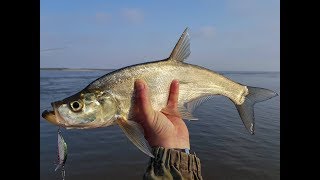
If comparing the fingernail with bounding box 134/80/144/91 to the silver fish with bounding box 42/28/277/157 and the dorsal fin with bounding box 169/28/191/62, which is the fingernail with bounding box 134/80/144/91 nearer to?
the silver fish with bounding box 42/28/277/157

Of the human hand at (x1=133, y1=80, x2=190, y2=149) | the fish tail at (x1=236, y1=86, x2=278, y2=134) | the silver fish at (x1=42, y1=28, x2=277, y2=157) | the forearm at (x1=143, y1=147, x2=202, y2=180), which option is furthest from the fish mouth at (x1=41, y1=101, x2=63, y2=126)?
the fish tail at (x1=236, y1=86, x2=278, y2=134)

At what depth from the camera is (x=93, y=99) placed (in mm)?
3678

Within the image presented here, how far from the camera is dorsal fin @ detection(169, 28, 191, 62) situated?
396 cm

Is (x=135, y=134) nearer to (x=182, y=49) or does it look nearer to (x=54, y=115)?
(x=54, y=115)

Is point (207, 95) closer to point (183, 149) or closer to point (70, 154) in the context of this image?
point (183, 149)

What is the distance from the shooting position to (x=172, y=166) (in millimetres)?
3537

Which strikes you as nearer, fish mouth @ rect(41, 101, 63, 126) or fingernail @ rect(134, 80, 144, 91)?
fish mouth @ rect(41, 101, 63, 126)

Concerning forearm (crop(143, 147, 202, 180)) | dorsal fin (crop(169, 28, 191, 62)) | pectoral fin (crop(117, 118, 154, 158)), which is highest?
dorsal fin (crop(169, 28, 191, 62))

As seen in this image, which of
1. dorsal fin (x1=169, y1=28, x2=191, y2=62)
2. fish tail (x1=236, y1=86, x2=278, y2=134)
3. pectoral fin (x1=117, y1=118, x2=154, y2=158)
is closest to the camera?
pectoral fin (x1=117, y1=118, x2=154, y2=158)

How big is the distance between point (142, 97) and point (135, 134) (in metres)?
0.41
